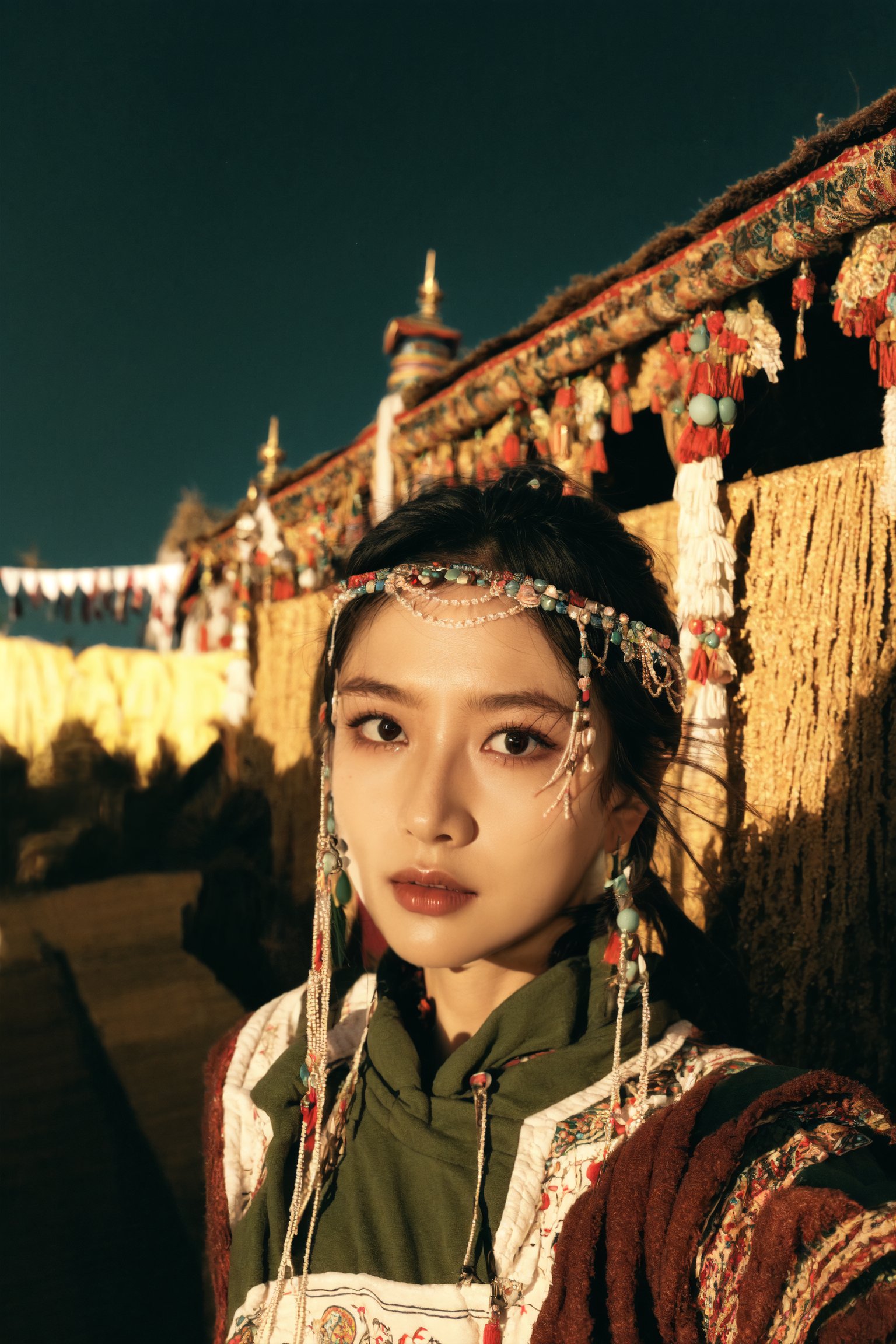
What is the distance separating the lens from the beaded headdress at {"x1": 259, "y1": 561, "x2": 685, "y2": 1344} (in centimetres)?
107

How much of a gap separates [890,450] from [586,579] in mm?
780

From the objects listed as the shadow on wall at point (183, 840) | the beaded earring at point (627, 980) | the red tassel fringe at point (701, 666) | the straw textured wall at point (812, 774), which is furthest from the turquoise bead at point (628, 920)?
the shadow on wall at point (183, 840)

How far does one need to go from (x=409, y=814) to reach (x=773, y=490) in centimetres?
127

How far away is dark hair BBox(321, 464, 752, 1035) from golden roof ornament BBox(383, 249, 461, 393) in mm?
3079

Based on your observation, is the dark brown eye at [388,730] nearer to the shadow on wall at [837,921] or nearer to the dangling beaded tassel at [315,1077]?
the dangling beaded tassel at [315,1077]

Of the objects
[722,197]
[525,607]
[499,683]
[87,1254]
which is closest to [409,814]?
[499,683]

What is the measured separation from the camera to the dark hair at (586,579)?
1163mm

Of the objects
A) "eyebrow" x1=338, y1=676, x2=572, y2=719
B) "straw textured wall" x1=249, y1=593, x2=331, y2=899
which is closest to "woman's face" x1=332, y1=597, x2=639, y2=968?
"eyebrow" x1=338, y1=676, x2=572, y2=719

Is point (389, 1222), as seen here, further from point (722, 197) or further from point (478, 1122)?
point (722, 197)

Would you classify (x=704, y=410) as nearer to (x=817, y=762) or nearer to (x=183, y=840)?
(x=817, y=762)

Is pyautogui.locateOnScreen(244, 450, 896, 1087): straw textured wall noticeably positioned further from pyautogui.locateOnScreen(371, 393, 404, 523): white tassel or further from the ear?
pyautogui.locateOnScreen(371, 393, 404, 523): white tassel

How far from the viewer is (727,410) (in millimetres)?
1908

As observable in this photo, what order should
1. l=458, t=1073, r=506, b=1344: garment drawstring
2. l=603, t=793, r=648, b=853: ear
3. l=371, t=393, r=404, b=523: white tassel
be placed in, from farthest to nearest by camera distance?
l=371, t=393, r=404, b=523: white tassel
l=603, t=793, r=648, b=853: ear
l=458, t=1073, r=506, b=1344: garment drawstring

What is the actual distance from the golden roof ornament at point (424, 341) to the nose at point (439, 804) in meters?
3.42
